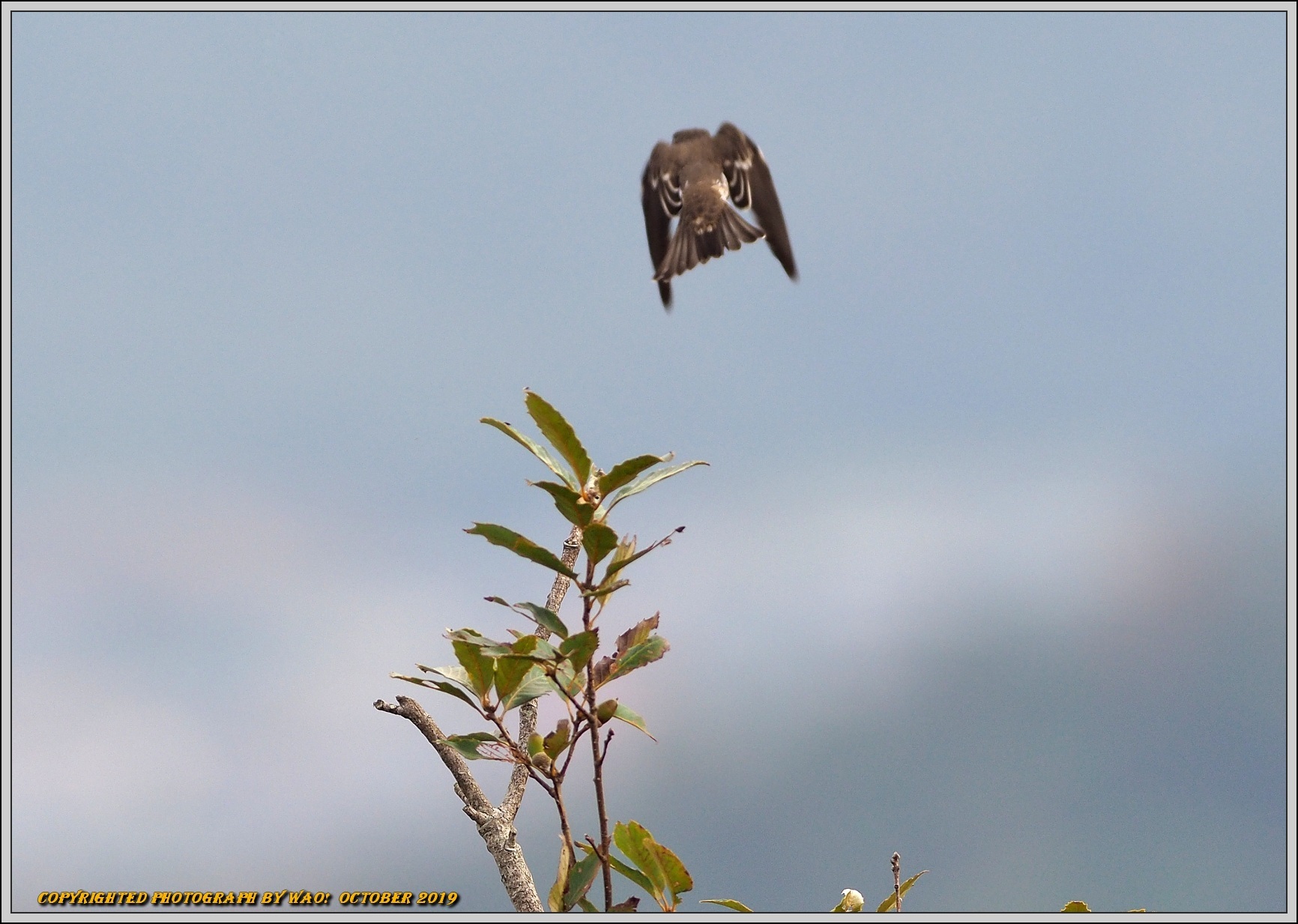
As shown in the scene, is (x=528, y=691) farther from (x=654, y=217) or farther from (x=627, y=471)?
(x=654, y=217)

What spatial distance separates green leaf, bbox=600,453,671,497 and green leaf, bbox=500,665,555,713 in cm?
56

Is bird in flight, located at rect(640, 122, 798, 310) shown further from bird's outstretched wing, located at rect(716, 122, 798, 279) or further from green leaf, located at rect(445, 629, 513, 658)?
green leaf, located at rect(445, 629, 513, 658)

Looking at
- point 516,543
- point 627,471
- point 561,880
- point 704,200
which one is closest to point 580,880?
point 561,880

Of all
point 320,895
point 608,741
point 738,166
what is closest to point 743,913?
point 608,741

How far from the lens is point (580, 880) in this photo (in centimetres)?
263

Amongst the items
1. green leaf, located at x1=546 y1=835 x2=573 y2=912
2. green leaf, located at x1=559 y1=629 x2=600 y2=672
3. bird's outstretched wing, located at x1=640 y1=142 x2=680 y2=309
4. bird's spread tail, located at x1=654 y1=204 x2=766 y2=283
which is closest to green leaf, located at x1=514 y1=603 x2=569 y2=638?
green leaf, located at x1=559 y1=629 x2=600 y2=672

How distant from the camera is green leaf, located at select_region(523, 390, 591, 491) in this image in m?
2.44

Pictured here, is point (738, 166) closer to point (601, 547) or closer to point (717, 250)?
point (717, 250)

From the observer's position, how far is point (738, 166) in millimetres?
8977

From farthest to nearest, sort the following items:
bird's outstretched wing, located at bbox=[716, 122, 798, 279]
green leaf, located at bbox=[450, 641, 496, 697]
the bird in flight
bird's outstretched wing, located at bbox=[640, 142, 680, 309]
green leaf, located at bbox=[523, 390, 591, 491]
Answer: bird's outstretched wing, located at bbox=[640, 142, 680, 309] < bird's outstretched wing, located at bbox=[716, 122, 798, 279] < the bird in flight < green leaf, located at bbox=[450, 641, 496, 697] < green leaf, located at bbox=[523, 390, 591, 491]

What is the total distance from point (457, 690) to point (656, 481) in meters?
0.76

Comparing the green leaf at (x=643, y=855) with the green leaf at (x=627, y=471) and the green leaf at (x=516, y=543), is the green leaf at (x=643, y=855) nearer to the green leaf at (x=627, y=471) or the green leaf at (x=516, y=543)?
the green leaf at (x=516, y=543)

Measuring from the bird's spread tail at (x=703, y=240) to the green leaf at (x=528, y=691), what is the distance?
18.6 feet

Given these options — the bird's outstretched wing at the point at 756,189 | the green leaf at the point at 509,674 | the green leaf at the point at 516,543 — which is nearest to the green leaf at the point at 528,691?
the green leaf at the point at 509,674
